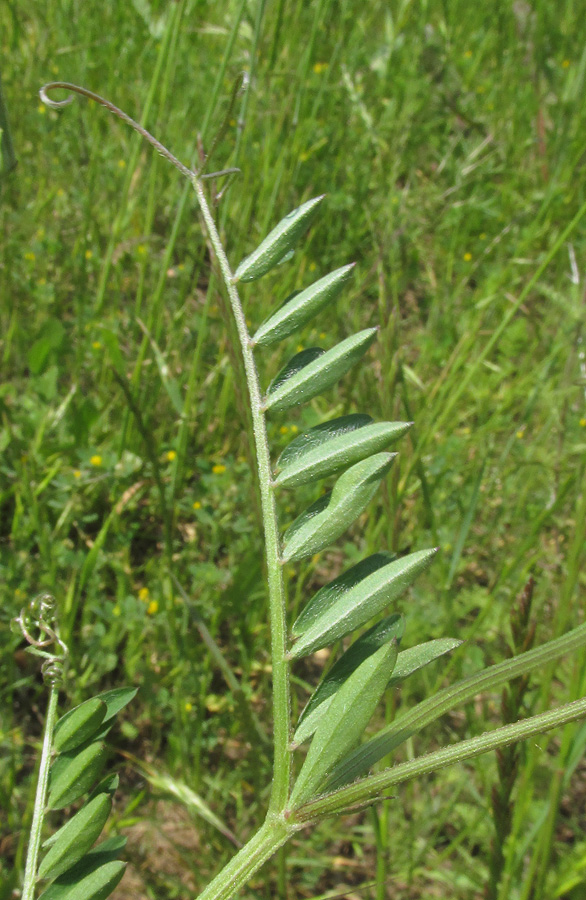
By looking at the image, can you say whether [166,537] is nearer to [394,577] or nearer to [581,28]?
[394,577]

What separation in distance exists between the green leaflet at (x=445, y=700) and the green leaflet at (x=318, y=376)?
0.88ft

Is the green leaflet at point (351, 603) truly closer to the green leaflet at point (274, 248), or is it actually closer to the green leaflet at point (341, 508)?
the green leaflet at point (341, 508)

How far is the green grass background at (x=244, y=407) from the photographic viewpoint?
154 cm

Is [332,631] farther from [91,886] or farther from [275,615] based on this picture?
[91,886]

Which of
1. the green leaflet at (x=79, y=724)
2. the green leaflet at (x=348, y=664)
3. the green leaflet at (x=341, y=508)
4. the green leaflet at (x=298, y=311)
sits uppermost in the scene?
the green leaflet at (x=298, y=311)

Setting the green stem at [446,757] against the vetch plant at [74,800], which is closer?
the green stem at [446,757]

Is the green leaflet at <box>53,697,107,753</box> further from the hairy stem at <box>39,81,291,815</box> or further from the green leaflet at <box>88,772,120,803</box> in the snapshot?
the hairy stem at <box>39,81,291,815</box>

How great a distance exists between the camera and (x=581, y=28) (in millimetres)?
3982

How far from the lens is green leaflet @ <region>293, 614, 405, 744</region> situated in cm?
61

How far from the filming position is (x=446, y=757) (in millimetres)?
507

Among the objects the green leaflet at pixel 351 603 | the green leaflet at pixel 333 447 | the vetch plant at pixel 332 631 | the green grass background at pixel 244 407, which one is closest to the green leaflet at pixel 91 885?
the vetch plant at pixel 332 631

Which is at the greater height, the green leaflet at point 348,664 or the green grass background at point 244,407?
the green leaflet at point 348,664

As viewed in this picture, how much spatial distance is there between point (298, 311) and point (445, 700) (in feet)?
1.14

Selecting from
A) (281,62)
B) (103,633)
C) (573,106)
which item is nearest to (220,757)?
(103,633)
